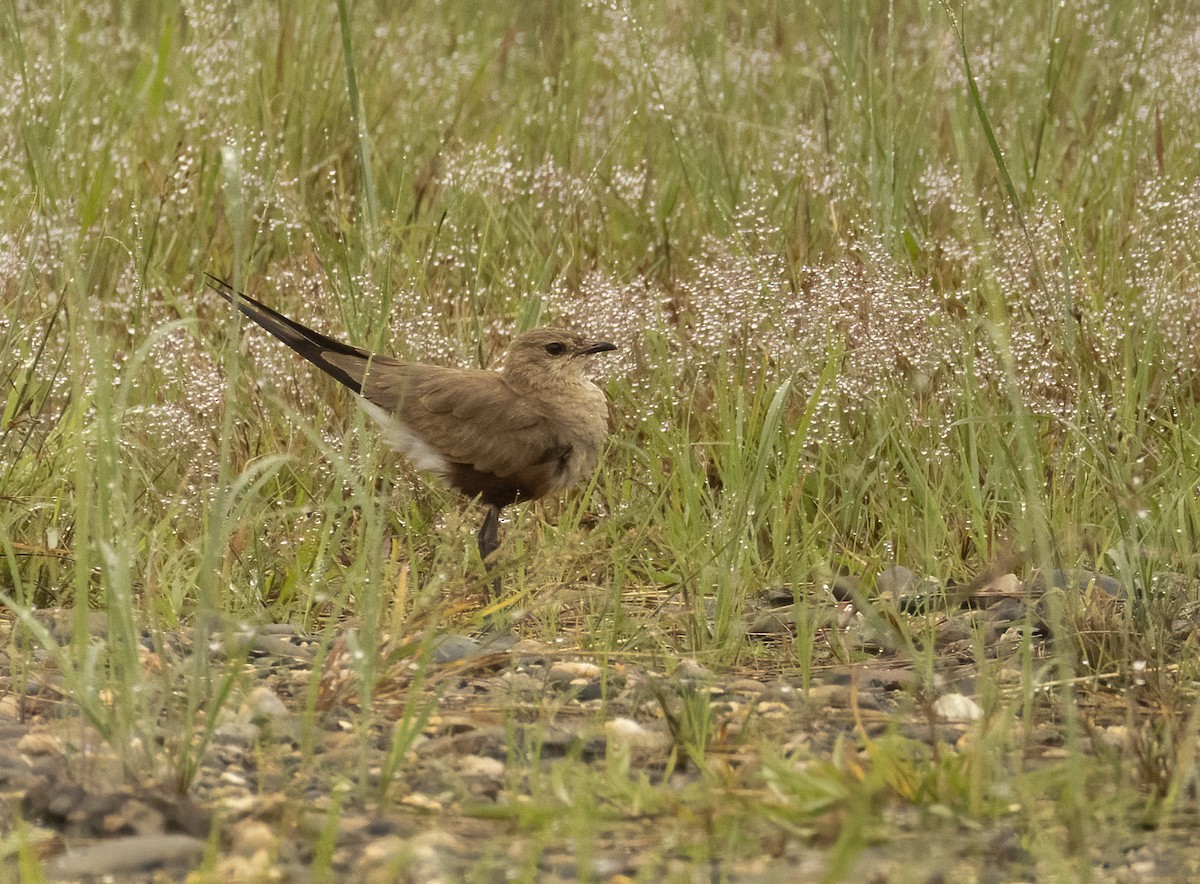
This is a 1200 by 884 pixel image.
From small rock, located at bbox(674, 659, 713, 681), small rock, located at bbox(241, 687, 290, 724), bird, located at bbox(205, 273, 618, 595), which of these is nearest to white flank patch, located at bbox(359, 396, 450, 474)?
bird, located at bbox(205, 273, 618, 595)

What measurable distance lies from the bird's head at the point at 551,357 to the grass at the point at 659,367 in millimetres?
229

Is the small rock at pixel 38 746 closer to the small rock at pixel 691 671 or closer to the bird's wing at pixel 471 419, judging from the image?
the small rock at pixel 691 671

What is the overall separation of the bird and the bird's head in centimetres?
2

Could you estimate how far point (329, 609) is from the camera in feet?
14.9

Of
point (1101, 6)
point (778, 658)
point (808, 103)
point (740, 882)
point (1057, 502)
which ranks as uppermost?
point (1101, 6)

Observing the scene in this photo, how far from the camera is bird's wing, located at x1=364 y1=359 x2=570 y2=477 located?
16.9 feet

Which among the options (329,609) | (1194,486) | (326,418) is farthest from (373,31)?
(1194,486)

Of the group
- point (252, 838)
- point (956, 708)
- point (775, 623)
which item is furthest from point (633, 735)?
point (775, 623)

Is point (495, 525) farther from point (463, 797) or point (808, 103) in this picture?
point (808, 103)

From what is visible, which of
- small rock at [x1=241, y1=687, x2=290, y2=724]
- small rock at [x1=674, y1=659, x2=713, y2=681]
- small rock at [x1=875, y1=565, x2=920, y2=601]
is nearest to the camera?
small rock at [x1=241, y1=687, x2=290, y2=724]

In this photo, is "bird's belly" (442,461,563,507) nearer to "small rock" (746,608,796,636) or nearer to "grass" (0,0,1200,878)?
"grass" (0,0,1200,878)

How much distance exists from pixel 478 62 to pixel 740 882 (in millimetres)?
6019

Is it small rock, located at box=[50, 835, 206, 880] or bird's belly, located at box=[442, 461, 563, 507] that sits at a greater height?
bird's belly, located at box=[442, 461, 563, 507]

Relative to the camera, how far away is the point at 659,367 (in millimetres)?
5508
